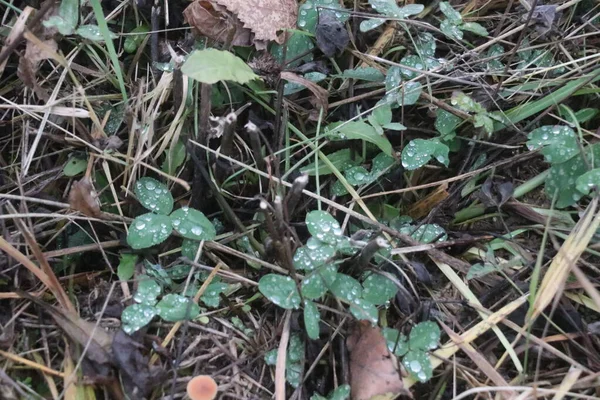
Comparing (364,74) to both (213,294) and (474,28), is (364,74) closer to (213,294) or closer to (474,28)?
(474,28)

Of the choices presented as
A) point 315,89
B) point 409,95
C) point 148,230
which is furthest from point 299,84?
Answer: point 148,230

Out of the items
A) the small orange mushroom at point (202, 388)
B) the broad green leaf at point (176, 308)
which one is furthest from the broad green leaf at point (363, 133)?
the small orange mushroom at point (202, 388)

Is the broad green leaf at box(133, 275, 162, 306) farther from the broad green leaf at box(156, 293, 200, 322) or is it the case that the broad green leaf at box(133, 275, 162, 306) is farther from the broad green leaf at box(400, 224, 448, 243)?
the broad green leaf at box(400, 224, 448, 243)

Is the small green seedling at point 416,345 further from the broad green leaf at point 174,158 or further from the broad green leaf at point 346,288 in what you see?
the broad green leaf at point 174,158

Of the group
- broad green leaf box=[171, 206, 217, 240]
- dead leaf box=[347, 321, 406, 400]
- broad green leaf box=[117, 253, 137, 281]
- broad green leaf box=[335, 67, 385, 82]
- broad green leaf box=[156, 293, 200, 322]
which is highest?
broad green leaf box=[335, 67, 385, 82]

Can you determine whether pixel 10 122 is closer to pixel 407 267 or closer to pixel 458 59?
pixel 407 267

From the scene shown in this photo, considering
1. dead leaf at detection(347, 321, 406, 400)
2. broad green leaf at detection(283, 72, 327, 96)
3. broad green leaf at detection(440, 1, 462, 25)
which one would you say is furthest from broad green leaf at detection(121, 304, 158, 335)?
broad green leaf at detection(440, 1, 462, 25)
